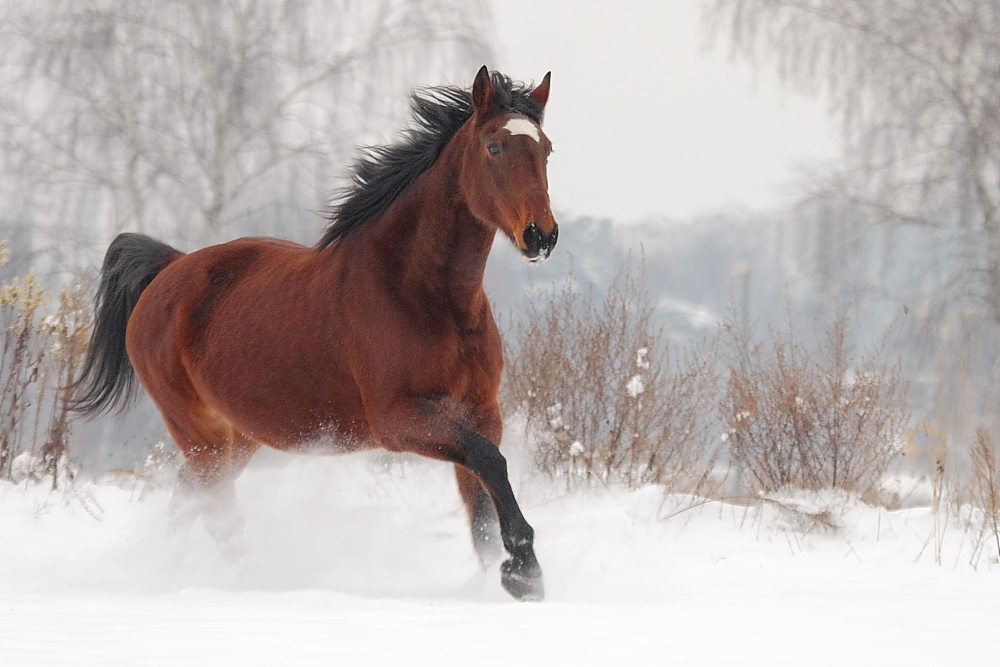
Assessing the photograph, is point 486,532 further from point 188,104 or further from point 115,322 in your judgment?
point 188,104

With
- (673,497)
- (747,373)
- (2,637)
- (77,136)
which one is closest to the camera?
(2,637)

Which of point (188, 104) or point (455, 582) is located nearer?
point (455, 582)

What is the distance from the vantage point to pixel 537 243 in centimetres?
336

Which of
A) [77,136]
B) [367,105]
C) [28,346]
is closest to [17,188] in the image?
[77,136]

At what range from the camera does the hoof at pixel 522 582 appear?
350 cm

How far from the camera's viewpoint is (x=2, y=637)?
A: 2492 mm

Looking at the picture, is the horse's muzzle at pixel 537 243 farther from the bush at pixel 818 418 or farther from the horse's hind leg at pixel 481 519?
the bush at pixel 818 418

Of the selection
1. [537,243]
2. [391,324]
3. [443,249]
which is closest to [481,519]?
[391,324]

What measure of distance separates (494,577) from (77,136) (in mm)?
9332

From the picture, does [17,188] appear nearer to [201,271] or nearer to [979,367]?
[201,271]

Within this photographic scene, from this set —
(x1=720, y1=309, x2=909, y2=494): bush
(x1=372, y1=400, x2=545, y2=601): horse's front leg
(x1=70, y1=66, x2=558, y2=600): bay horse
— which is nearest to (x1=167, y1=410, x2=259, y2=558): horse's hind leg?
(x1=70, y1=66, x2=558, y2=600): bay horse

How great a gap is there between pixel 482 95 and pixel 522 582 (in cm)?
188

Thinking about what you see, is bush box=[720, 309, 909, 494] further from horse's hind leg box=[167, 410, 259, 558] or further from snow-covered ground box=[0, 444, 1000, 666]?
horse's hind leg box=[167, 410, 259, 558]

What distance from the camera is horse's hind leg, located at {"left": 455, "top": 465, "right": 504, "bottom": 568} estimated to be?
12.8 ft
